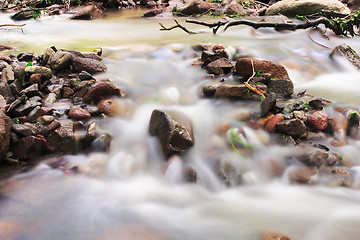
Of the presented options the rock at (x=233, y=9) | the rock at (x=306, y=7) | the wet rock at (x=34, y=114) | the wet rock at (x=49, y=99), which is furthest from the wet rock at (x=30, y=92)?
the rock at (x=306, y=7)

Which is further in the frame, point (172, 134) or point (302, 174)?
point (172, 134)

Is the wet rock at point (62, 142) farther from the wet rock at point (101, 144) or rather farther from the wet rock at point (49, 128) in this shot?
the wet rock at point (101, 144)

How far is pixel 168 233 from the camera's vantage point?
2.23 m

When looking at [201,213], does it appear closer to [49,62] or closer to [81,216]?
[81,216]

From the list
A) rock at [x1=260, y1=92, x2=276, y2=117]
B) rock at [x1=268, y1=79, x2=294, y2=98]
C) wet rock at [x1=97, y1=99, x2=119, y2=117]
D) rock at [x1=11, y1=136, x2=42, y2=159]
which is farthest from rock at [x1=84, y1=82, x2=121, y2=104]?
rock at [x1=268, y1=79, x2=294, y2=98]

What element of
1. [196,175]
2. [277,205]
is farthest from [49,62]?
[277,205]

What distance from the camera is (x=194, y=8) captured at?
11484 millimetres

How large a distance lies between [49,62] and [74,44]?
192 cm

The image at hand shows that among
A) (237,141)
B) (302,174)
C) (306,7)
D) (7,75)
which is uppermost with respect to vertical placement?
(306,7)

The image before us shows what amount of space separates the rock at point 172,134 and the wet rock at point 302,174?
1.14m

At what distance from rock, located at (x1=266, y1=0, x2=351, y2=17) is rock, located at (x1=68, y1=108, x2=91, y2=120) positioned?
30.1ft

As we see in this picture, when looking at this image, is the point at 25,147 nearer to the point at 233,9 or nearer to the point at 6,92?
the point at 6,92

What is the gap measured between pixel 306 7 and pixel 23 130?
10.1m

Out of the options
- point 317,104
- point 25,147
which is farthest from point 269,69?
point 25,147
